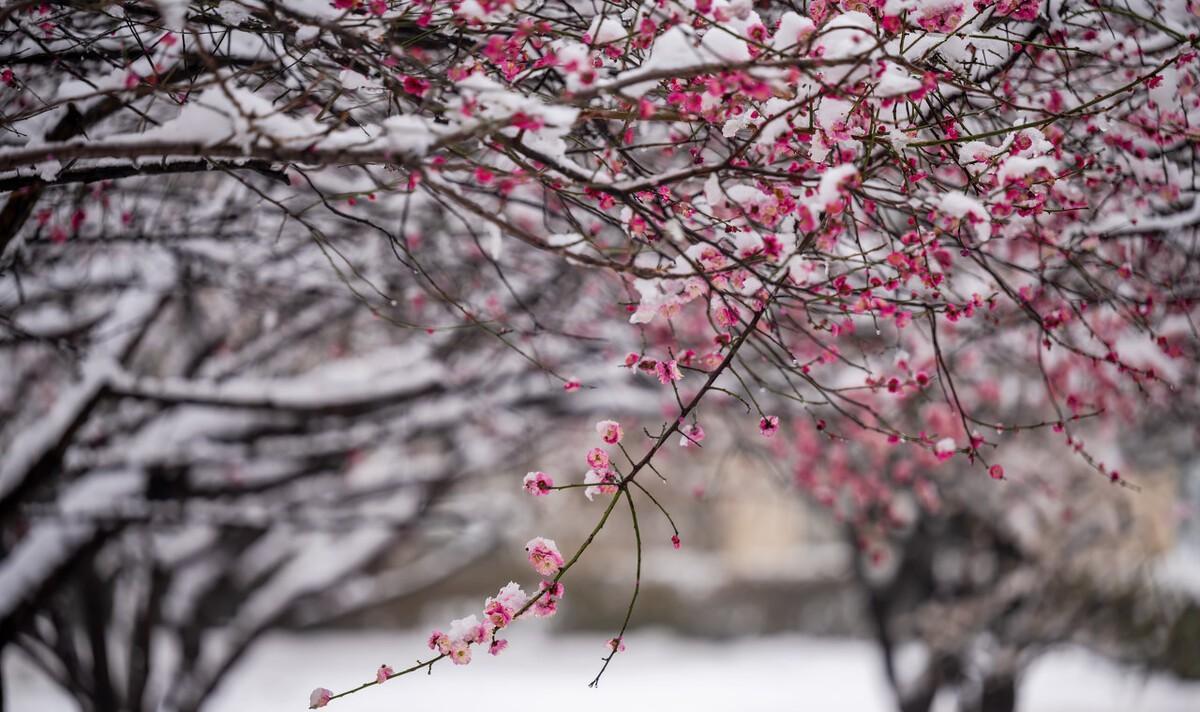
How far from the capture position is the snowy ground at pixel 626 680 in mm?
11922

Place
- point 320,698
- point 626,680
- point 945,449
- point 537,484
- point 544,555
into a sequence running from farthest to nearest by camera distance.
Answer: point 626,680, point 945,449, point 537,484, point 544,555, point 320,698

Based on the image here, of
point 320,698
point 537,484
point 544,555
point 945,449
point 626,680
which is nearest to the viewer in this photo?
point 320,698

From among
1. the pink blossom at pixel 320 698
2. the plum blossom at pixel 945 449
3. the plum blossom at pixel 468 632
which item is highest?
the plum blossom at pixel 945 449

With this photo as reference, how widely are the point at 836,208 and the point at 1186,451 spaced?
8.96m

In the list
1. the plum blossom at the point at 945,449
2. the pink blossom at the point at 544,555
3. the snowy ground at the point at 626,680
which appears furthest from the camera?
the snowy ground at the point at 626,680

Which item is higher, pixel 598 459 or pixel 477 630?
pixel 598 459

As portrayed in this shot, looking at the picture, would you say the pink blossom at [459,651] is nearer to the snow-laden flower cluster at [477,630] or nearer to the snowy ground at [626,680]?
the snow-laden flower cluster at [477,630]

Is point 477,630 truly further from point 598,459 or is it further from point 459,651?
point 598,459

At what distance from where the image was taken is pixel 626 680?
14039 mm

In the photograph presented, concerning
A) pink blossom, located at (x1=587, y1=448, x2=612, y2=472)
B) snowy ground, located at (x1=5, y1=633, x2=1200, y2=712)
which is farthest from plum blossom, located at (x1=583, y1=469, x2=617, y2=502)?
snowy ground, located at (x1=5, y1=633, x2=1200, y2=712)

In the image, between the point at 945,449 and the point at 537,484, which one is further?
the point at 945,449

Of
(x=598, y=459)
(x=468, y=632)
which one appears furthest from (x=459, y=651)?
(x=598, y=459)

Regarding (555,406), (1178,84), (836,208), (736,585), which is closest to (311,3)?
(836,208)

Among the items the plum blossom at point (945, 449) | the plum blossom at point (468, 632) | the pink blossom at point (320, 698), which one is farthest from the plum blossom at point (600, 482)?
the plum blossom at point (945, 449)
